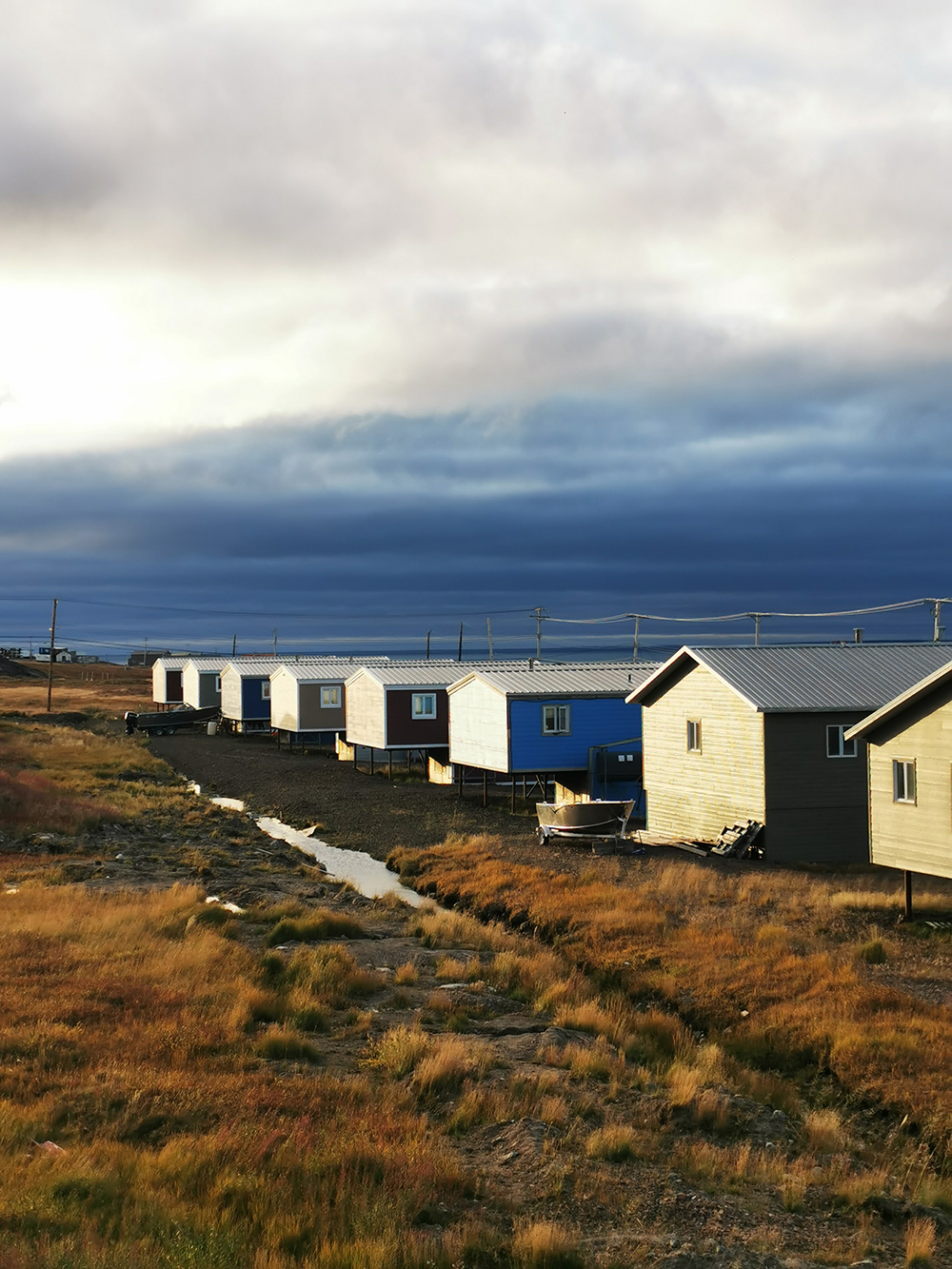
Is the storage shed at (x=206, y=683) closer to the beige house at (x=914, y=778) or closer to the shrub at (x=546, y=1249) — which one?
the beige house at (x=914, y=778)

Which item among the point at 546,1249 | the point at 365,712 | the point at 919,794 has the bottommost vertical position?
the point at 546,1249

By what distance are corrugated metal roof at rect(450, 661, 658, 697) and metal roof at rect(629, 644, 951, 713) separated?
245 inches

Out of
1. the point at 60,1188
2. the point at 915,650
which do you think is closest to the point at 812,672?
the point at 915,650

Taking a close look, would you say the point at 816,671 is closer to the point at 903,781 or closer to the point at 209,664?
the point at 903,781

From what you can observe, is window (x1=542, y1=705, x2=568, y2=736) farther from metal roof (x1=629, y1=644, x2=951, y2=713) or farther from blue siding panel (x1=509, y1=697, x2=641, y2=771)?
metal roof (x1=629, y1=644, x2=951, y2=713)

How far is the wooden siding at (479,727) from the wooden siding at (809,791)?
42.6 ft

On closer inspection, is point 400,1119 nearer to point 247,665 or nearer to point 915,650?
point 915,650

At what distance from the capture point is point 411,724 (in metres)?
50.6

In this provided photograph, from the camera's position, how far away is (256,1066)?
1242 centimetres

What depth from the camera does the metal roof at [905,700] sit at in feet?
67.8

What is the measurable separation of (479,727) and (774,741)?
16030 mm

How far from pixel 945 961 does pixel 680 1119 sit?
8.91 metres

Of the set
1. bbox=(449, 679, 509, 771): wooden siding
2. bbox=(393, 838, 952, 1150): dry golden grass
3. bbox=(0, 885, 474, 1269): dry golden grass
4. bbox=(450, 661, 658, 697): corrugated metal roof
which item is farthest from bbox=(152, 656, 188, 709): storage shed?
bbox=(0, 885, 474, 1269): dry golden grass

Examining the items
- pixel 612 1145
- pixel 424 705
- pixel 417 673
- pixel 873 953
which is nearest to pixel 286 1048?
pixel 612 1145
